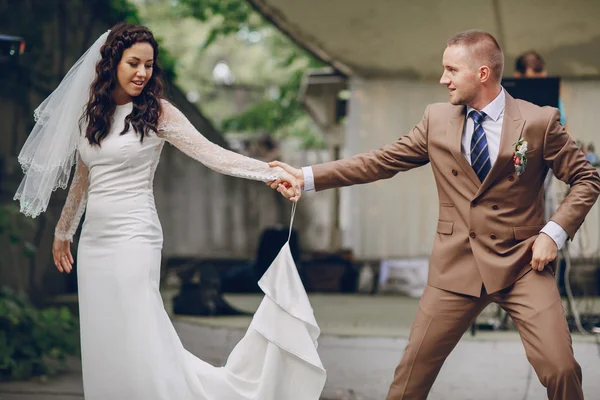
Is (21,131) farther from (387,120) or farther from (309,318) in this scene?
(309,318)

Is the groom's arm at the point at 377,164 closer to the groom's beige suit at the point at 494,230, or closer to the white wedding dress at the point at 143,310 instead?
the groom's beige suit at the point at 494,230

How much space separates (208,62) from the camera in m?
28.5

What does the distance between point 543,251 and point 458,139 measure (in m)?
0.66

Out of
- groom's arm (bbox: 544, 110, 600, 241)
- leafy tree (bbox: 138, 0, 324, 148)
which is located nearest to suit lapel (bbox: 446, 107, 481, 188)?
groom's arm (bbox: 544, 110, 600, 241)

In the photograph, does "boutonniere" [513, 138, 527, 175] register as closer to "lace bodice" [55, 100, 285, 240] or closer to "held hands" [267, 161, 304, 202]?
"held hands" [267, 161, 304, 202]

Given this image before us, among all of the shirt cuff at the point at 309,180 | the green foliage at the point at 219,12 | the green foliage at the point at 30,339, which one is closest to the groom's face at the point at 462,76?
the shirt cuff at the point at 309,180

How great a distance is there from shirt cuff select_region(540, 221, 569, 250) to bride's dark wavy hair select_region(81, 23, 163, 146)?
2060mm

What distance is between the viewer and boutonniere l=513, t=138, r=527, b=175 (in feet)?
13.7

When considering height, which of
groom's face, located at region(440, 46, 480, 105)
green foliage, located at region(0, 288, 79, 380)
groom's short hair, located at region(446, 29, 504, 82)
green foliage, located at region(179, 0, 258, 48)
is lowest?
green foliage, located at region(0, 288, 79, 380)

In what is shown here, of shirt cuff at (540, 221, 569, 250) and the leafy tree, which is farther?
the leafy tree

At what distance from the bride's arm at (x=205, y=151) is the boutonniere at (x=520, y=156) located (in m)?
1.27

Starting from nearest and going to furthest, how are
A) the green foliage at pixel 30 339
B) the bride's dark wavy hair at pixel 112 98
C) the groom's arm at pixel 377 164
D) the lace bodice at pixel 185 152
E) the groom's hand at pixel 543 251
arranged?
the groom's hand at pixel 543 251 < the groom's arm at pixel 377 164 < the bride's dark wavy hair at pixel 112 98 < the lace bodice at pixel 185 152 < the green foliage at pixel 30 339

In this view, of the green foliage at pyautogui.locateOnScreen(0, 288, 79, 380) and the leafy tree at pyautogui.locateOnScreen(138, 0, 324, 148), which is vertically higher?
the leafy tree at pyautogui.locateOnScreen(138, 0, 324, 148)

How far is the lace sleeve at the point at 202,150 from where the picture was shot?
487cm
